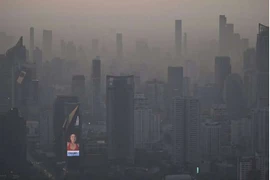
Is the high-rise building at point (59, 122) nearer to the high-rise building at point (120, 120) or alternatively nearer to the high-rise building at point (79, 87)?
the high-rise building at point (79, 87)

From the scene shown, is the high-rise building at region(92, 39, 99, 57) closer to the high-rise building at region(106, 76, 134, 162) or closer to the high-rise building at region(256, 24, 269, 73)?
the high-rise building at region(106, 76, 134, 162)

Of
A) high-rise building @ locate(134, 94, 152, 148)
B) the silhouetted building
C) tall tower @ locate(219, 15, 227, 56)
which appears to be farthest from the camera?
tall tower @ locate(219, 15, 227, 56)

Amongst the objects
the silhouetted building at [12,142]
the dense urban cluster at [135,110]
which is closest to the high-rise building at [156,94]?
the dense urban cluster at [135,110]

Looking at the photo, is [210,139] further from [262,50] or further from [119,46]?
[119,46]

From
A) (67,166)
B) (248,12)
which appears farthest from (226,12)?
(67,166)

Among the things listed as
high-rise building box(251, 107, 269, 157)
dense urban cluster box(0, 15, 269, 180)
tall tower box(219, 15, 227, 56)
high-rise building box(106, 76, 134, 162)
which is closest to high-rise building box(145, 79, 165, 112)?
dense urban cluster box(0, 15, 269, 180)

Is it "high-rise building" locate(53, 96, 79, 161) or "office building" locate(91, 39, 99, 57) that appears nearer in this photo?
"high-rise building" locate(53, 96, 79, 161)
